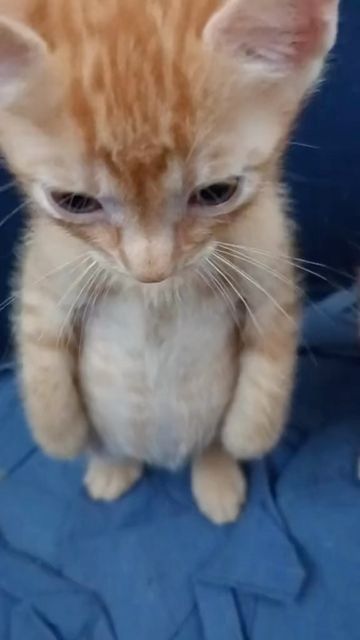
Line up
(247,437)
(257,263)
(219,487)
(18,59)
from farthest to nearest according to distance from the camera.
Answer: (219,487) → (247,437) → (257,263) → (18,59)

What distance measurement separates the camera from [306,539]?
112 centimetres

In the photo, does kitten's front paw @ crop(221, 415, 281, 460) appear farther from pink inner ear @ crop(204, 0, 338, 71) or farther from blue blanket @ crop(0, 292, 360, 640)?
pink inner ear @ crop(204, 0, 338, 71)

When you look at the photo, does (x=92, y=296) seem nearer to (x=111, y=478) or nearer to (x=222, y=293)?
(x=222, y=293)

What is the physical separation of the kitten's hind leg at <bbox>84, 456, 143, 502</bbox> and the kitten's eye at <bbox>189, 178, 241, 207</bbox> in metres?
0.45

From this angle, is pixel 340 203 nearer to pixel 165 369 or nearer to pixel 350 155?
pixel 350 155

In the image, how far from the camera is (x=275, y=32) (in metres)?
0.73

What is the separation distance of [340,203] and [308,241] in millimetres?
60

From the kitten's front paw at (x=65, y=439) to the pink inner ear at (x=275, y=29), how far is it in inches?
16.3

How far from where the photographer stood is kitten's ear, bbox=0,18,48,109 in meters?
0.68

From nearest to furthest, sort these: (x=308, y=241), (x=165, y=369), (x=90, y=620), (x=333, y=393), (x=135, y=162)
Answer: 1. (x=135, y=162)
2. (x=165, y=369)
3. (x=90, y=620)
4. (x=333, y=393)
5. (x=308, y=241)

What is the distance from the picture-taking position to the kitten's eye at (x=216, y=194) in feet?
2.52

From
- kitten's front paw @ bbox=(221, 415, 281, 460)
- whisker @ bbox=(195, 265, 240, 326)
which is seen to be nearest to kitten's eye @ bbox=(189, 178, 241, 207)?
whisker @ bbox=(195, 265, 240, 326)

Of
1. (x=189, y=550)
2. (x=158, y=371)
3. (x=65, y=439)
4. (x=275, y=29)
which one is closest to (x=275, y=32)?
(x=275, y=29)

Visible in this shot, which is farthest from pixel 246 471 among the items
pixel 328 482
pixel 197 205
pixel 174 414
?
pixel 197 205
